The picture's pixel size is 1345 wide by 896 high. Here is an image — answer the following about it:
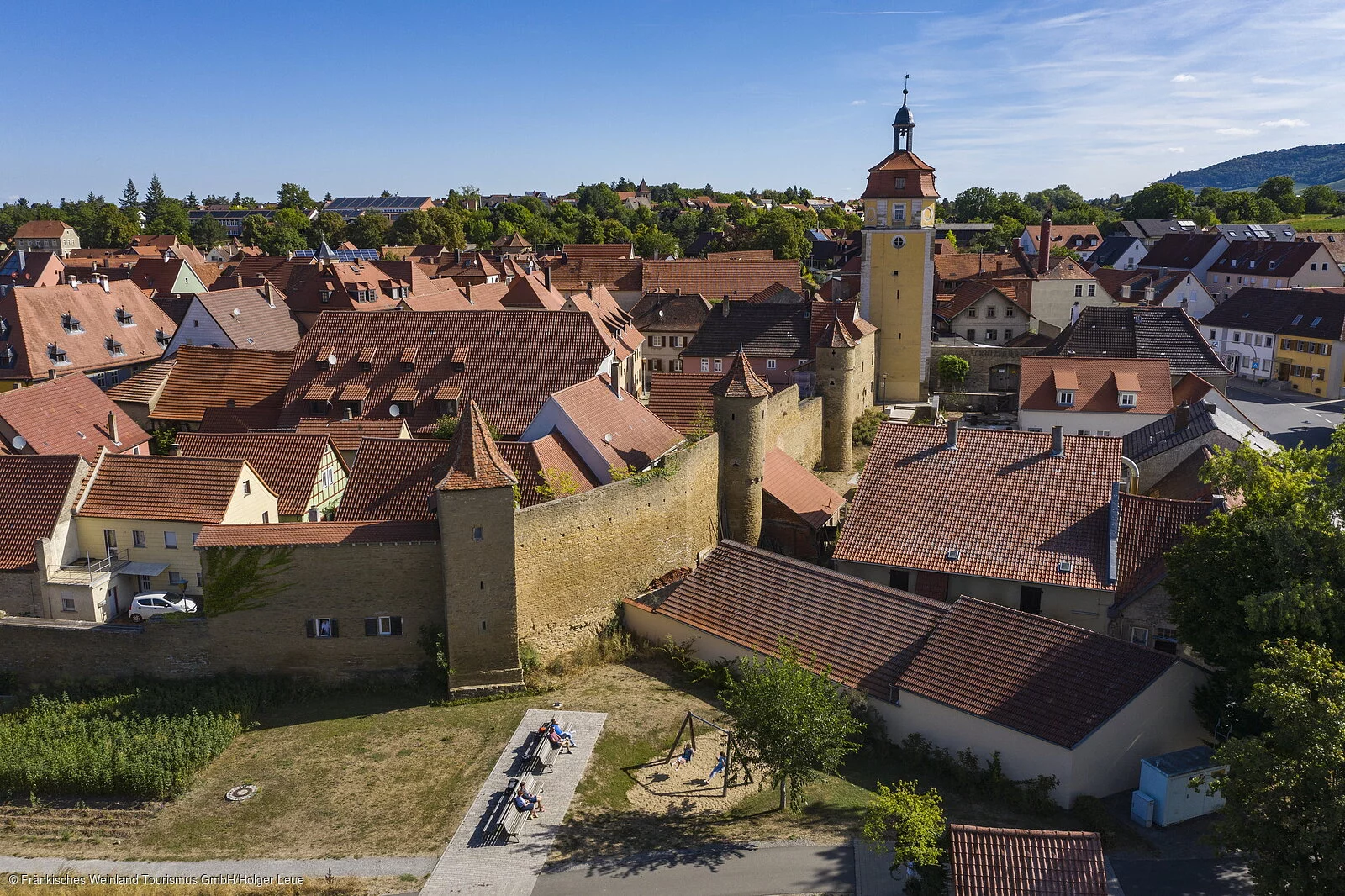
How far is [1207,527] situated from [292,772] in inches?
890

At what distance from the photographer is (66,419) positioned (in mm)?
37688

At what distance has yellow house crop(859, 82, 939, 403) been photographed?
54312 mm

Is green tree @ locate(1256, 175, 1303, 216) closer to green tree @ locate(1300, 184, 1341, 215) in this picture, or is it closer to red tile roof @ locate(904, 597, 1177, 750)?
green tree @ locate(1300, 184, 1341, 215)

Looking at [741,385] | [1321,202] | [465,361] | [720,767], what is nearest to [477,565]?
[720,767]

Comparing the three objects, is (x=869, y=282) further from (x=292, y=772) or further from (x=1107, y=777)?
(x=292, y=772)

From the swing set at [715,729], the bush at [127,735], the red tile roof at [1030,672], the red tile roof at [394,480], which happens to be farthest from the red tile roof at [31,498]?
the red tile roof at [1030,672]

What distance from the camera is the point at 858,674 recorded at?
26016 millimetres

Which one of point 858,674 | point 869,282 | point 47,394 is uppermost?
point 869,282

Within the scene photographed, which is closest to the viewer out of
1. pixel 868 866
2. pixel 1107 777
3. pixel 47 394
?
pixel 868 866

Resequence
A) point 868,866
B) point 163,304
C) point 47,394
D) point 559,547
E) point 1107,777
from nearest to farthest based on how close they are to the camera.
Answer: point 868,866
point 1107,777
point 559,547
point 47,394
point 163,304

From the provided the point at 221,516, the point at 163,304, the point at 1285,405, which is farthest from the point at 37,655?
the point at 1285,405

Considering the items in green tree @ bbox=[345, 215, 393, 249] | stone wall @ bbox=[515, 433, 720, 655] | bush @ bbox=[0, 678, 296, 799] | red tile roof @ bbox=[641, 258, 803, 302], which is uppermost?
green tree @ bbox=[345, 215, 393, 249]

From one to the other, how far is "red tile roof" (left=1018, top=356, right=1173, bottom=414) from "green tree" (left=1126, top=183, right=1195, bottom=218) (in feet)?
367

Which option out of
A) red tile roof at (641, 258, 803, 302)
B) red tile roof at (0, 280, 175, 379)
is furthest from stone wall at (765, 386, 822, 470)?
red tile roof at (0, 280, 175, 379)
